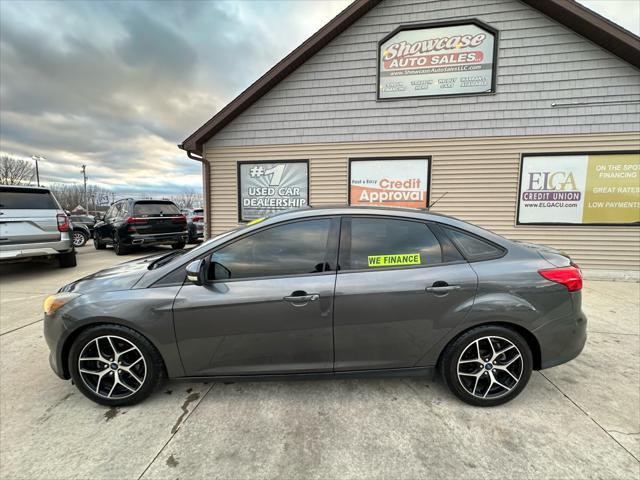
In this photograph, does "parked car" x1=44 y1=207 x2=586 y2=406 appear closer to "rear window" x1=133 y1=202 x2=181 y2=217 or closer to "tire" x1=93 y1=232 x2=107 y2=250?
"rear window" x1=133 y1=202 x2=181 y2=217

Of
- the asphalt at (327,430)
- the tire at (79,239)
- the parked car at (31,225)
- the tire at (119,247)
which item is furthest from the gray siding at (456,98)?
the tire at (79,239)

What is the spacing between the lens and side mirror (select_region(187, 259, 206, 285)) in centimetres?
210

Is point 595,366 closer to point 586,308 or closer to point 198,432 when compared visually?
point 586,308

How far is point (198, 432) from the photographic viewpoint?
80.7 inches

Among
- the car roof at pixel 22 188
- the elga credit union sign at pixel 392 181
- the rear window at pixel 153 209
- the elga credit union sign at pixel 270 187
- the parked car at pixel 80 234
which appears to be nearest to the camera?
the car roof at pixel 22 188

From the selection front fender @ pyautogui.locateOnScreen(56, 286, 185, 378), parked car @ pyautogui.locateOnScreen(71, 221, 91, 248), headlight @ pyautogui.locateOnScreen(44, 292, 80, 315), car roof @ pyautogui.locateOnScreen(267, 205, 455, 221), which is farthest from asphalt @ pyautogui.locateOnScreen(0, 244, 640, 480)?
parked car @ pyautogui.locateOnScreen(71, 221, 91, 248)

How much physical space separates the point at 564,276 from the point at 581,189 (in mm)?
5409

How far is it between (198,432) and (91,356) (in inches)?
40.0

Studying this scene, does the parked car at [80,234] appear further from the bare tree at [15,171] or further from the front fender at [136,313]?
the bare tree at [15,171]

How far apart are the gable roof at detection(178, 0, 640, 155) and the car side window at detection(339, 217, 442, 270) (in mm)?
5904

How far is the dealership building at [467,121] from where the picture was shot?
6008 millimetres

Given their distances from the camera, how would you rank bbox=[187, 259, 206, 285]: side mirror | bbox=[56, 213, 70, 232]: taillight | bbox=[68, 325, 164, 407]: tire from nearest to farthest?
bbox=[187, 259, 206, 285]: side mirror, bbox=[68, 325, 164, 407]: tire, bbox=[56, 213, 70, 232]: taillight

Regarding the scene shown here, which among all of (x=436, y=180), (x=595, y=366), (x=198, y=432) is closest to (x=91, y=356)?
(x=198, y=432)

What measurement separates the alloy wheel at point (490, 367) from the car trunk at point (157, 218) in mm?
9141
